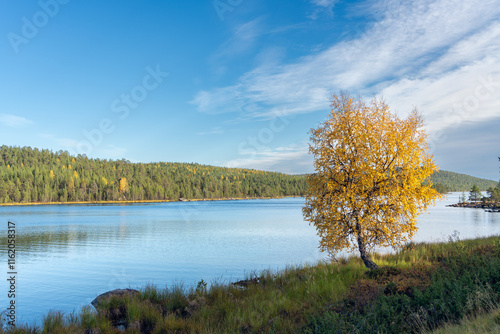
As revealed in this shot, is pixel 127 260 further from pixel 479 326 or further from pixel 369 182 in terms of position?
pixel 479 326

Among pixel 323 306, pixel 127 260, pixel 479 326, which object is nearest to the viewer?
pixel 479 326

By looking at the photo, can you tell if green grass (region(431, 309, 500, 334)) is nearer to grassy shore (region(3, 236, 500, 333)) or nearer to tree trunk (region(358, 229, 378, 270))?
grassy shore (region(3, 236, 500, 333))

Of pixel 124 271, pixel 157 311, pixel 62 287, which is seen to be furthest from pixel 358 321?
pixel 124 271

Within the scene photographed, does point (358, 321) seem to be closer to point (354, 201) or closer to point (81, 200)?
point (354, 201)

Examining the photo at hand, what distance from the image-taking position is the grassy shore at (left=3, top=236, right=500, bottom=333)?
7.95 meters

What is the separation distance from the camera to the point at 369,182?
15.3 metres

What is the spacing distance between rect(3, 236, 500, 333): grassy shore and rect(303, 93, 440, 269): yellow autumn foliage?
6.63ft

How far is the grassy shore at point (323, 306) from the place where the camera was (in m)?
7.95

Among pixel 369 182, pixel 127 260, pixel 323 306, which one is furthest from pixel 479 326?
pixel 127 260

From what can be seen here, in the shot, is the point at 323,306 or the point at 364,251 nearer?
the point at 323,306

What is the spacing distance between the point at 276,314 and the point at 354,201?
6.76 m

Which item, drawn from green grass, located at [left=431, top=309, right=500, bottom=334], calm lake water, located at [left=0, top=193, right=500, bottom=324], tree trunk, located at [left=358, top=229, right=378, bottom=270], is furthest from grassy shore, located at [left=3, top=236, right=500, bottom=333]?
calm lake water, located at [left=0, top=193, right=500, bottom=324]

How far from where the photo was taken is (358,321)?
769cm

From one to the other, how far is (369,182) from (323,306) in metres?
6.81
